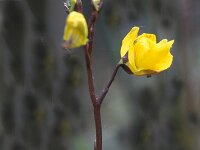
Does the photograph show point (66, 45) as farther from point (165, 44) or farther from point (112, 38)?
point (112, 38)

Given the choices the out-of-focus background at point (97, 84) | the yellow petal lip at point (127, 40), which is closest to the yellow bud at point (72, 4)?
the yellow petal lip at point (127, 40)

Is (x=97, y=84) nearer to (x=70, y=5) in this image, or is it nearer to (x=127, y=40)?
(x=127, y=40)

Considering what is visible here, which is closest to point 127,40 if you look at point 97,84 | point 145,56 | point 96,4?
point 145,56

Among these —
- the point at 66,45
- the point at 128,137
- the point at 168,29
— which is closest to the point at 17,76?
the point at 128,137

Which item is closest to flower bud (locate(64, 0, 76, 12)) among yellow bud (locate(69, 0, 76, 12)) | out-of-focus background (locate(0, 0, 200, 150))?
yellow bud (locate(69, 0, 76, 12))

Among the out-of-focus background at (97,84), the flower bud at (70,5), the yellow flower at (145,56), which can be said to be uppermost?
the flower bud at (70,5)

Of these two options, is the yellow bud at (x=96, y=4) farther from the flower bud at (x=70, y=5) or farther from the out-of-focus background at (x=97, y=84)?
the out-of-focus background at (x=97, y=84)
